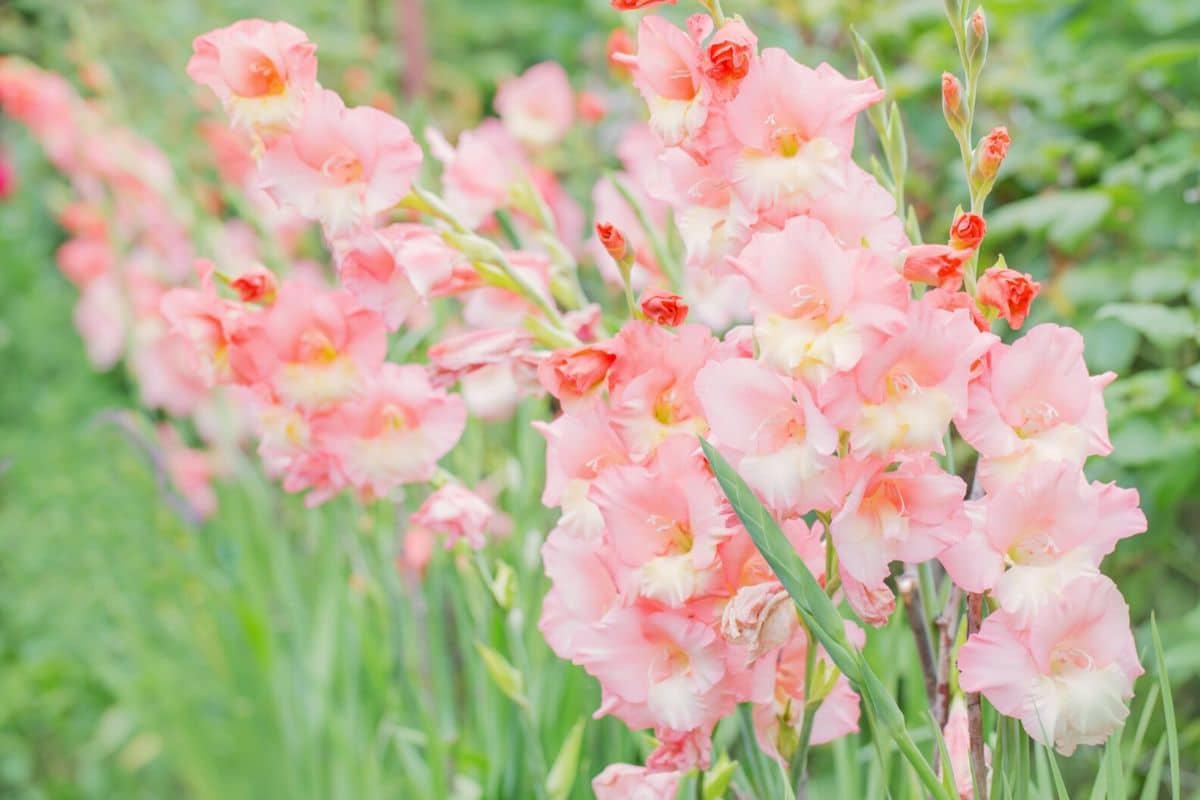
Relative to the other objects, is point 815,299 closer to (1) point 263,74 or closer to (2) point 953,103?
(2) point 953,103

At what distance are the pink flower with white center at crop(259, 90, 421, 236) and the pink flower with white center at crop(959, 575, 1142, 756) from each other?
43 cm

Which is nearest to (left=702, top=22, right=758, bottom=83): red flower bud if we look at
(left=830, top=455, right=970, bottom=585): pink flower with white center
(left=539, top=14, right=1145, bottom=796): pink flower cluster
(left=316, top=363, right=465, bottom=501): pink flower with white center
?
(left=539, top=14, right=1145, bottom=796): pink flower cluster

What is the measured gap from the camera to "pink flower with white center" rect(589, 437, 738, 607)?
0.64 meters

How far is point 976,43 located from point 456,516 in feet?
1.50

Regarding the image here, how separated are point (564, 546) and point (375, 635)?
3.17 ft

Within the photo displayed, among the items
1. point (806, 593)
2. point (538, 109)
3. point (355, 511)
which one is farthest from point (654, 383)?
A: point (538, 109)

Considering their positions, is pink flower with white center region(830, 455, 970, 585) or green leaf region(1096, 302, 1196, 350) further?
green leaf region(1096, 302, 1196, 350)

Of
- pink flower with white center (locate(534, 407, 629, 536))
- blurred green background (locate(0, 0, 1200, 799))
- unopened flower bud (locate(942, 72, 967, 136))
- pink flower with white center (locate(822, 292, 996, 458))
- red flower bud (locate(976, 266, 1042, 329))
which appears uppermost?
unopened flower bud (locate(942, 72, 967, 136))

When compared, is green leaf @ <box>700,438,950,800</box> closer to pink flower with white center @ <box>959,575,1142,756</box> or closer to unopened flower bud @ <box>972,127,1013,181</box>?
pink flower with white center @ <box>959,575,1142,756</box>

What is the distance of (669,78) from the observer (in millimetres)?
694

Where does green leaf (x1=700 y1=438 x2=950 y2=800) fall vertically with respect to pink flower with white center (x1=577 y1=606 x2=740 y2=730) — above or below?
above

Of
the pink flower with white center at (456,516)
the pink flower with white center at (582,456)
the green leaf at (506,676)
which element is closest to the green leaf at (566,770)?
the green leaf at (506,676)

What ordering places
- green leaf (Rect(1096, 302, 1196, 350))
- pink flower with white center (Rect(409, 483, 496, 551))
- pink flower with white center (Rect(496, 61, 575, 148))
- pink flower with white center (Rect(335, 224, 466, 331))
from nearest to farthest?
pink flower with white center (Rect(335, 224, 466, 331)) → pink flower with white center (Rect(409, 483, 496, 551)) → green leaf (Rect(1096, 302, 1196, 350)) → pink flower with white center (Rect(496, 61, 575, 148))

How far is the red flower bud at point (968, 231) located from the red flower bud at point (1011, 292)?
0.06ft
